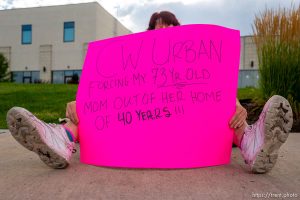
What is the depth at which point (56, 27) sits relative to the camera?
96.9ft

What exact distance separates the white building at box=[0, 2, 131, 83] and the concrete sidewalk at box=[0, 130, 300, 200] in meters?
26.9

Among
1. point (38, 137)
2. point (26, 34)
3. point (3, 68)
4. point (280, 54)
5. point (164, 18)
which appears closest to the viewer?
point (38, 137)

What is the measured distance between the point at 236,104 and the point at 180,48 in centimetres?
50

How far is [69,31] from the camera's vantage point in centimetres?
2942

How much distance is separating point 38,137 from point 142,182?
1.98 feet

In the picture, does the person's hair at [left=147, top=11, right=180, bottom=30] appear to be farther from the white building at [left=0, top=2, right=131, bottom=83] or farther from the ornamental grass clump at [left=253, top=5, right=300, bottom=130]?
the white building at [left=0, top=2, right=131, bottom=83]

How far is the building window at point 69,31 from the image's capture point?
29312 mm

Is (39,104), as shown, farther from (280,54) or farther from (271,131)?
(271,131)

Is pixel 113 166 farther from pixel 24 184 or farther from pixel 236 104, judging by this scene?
pixel 236 104

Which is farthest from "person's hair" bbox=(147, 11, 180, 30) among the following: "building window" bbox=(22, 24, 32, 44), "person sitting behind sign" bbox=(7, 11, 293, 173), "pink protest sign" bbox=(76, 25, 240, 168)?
"building window" bbox=(22, 24, 32, 44)

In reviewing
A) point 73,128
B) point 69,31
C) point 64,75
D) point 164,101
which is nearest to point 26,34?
point 69,31

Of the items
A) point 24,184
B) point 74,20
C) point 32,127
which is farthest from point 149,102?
point 74,20

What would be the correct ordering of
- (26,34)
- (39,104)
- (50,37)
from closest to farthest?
(39,104) → (50,37) → (26,34)

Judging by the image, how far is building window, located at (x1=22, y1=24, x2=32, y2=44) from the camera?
30.2 meters
